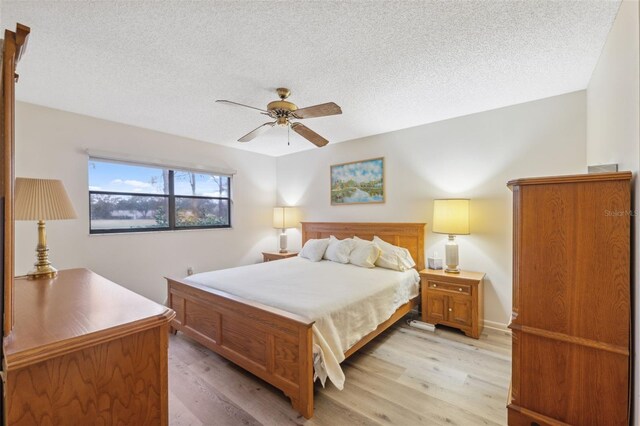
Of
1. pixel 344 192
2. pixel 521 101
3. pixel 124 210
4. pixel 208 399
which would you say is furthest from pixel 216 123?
pixel 521 101

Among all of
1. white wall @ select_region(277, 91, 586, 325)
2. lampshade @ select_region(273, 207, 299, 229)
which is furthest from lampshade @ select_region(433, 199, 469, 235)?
lampshade @ select_region(273, 207, 299, 229)

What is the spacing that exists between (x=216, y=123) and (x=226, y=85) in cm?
109

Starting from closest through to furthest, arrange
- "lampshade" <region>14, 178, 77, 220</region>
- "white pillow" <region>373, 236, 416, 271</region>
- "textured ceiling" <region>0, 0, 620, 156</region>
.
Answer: "textured ceiling" <region>0, 0, 620, 156</region>, "lampshade" <region>14, 178, 77, 220</region>, "white pillow" <region>373, 236, 416, 271</region>

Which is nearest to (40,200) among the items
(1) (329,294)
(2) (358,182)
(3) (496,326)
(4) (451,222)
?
(1) (329,294)

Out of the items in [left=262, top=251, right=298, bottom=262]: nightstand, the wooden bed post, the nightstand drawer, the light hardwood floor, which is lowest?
the light hardwood floor

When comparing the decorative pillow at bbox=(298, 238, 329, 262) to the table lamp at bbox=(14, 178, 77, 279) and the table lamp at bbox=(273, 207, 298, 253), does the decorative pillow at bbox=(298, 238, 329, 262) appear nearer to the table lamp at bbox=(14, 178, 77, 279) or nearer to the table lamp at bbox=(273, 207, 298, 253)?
the table lamp at bbox=(273, 207, 298, 253)

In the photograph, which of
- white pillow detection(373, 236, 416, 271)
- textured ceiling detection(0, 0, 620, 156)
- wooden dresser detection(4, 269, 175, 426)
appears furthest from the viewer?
white pillow detection(373, 236, 416, 271)

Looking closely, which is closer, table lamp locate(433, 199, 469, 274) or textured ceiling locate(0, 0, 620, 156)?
textured ceiling locate(0, 0, 620, 156)

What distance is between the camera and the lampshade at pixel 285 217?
496 centimetres

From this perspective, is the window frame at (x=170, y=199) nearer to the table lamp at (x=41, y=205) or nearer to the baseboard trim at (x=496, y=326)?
the table lamp at (x=41, y=205)

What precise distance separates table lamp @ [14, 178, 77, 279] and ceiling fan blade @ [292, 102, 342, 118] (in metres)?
1.83

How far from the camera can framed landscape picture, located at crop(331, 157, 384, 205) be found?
4.06 meters

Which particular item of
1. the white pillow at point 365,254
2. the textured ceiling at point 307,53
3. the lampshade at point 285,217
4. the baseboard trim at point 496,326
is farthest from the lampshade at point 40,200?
the baseboard trim at point 496,326

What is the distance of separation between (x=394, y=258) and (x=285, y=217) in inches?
87.4
